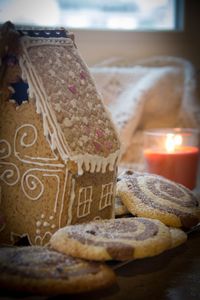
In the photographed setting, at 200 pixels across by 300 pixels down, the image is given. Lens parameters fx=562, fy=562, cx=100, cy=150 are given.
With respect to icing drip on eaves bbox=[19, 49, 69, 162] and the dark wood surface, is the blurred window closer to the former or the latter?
icing drip on eaves bbox=[19, 49, 69, 162]

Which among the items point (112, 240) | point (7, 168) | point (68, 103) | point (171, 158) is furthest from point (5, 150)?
point (171, 158)

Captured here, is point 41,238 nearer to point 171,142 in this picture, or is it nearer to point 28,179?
point 28,179

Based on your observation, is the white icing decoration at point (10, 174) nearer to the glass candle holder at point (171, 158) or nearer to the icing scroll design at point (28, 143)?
the icing scroll design at point (28, 143)

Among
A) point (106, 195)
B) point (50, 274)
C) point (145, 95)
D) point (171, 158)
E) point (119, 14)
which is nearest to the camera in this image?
point (50, 274)

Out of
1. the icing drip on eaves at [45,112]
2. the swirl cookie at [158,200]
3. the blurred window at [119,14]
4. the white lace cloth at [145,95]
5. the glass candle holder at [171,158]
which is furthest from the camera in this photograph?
the blurred window at [119,14]

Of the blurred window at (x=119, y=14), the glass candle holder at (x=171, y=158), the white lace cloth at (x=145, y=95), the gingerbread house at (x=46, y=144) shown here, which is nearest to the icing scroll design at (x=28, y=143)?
the gingerbread house at (x=46, y=144)

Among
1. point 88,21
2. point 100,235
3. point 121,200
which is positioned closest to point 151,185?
point 121,200
